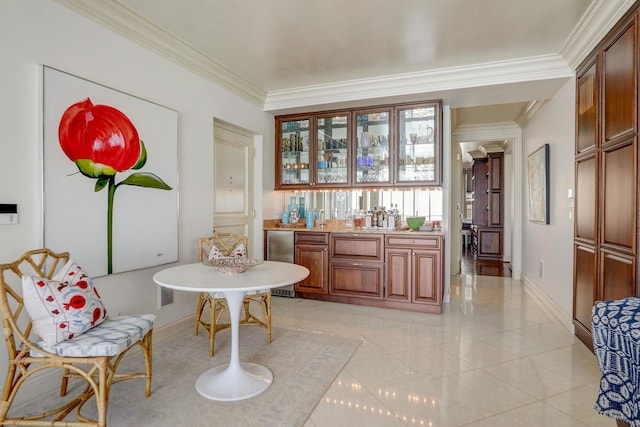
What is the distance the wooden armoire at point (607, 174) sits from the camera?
2217 millimetres

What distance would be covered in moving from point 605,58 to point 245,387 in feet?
11.4

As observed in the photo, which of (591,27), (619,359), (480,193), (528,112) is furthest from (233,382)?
(480,193)

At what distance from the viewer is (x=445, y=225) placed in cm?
422

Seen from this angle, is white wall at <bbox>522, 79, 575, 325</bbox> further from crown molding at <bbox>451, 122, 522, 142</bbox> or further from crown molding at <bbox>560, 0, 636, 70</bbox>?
crown molding at <bbox>451, 122, 522, 142</bbox>

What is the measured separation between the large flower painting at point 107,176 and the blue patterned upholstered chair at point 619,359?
9.84ft

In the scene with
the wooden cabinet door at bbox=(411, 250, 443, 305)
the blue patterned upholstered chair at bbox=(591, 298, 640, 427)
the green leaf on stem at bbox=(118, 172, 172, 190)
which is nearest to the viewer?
the blue patterned upholstered chair at bbox=(591, 298, 640, 427)

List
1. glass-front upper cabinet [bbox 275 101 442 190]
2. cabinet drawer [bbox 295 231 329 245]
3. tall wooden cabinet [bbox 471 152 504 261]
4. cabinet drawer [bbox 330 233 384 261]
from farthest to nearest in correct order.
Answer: tall wooden cabinet [bbox 471 152 504 261] < cabinet drawer [bbox 295 231 329 245] < glass-front upper cabinet [bbox 275 101 442 190] < cabinet drawer [bbox 330 233 384 261]

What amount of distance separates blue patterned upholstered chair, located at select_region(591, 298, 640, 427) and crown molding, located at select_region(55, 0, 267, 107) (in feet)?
11.6

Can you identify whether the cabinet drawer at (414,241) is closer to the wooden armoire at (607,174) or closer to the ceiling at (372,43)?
the wooden armoire at (607,174)

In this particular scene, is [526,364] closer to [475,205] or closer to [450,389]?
[450,389]

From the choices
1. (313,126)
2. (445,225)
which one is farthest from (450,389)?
(313,126)

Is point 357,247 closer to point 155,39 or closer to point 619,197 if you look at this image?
point 619,197

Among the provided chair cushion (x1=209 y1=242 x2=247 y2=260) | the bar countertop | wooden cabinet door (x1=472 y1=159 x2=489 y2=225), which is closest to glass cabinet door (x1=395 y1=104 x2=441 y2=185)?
the bar countertop

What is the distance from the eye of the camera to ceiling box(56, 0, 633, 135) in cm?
252
